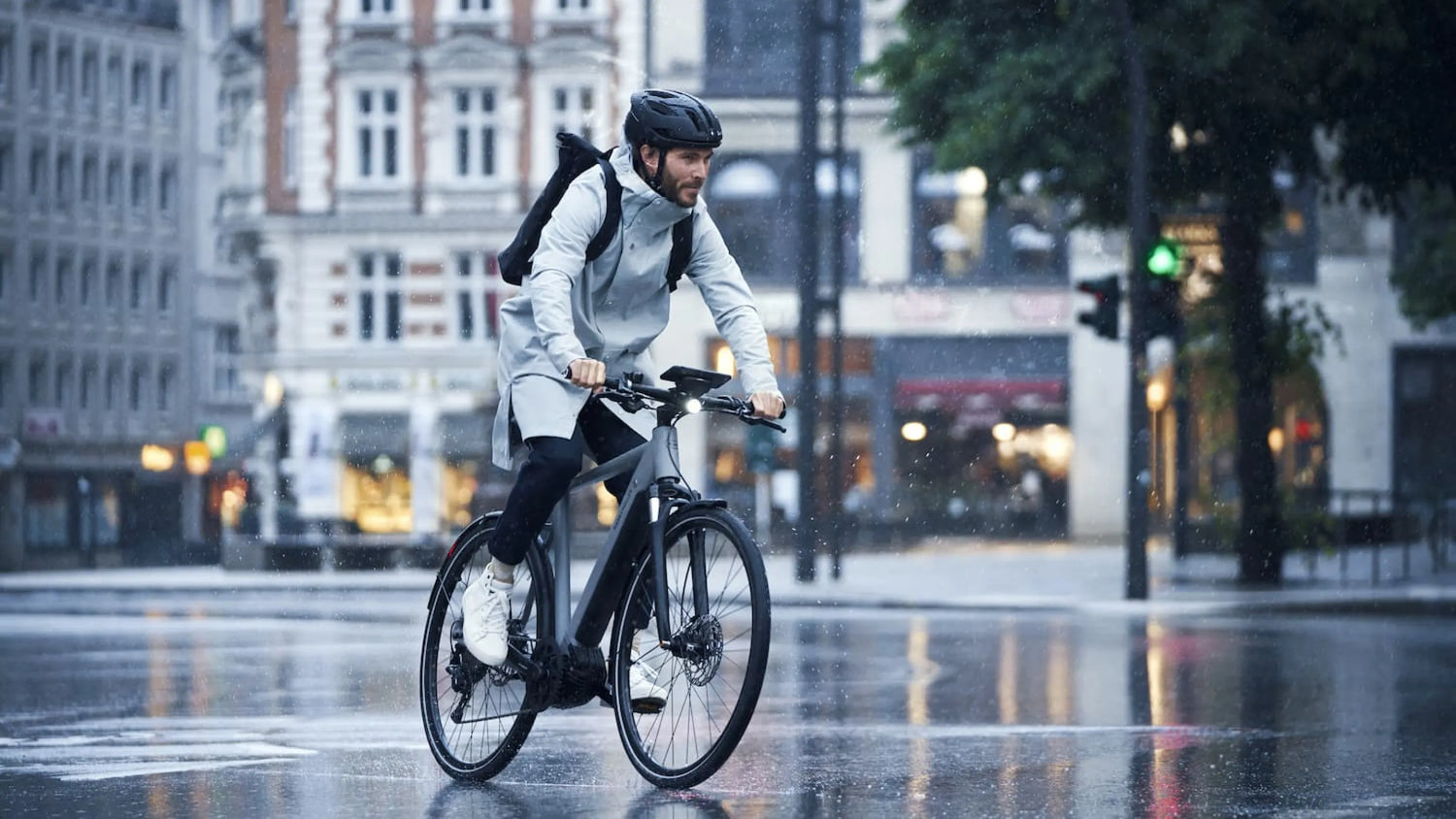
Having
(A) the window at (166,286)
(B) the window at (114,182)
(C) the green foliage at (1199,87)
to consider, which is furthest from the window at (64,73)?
(C) the green foliage at (1199,87)

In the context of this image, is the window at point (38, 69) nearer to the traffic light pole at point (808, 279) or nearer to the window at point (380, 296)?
the window at point (380, 296)

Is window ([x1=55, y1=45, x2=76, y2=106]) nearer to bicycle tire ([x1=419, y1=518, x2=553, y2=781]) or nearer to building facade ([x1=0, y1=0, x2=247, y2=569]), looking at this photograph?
building facade ([x1=0, y1=0, x2=247, y2=569])

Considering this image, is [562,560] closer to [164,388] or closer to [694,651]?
[694,651]

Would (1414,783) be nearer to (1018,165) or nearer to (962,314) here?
(1018,165)

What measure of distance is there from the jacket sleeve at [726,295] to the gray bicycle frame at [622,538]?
12.1 inches

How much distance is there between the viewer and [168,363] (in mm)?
65500

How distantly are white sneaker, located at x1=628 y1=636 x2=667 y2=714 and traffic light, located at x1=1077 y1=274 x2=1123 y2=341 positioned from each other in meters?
14.6

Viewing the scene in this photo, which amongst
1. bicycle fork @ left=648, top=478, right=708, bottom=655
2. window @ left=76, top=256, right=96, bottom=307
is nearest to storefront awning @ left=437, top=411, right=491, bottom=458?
window @ left=76, top=256, right=96, bottom=307

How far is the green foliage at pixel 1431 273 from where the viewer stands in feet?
103

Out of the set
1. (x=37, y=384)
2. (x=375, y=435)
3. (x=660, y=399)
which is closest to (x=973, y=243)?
(x=375, y=435)

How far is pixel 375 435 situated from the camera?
46.1 m

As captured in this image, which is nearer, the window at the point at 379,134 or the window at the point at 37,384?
the window at the point at 379,134

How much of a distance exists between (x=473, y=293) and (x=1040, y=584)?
73.5ft

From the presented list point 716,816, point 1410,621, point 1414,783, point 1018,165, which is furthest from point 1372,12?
point 716,816
